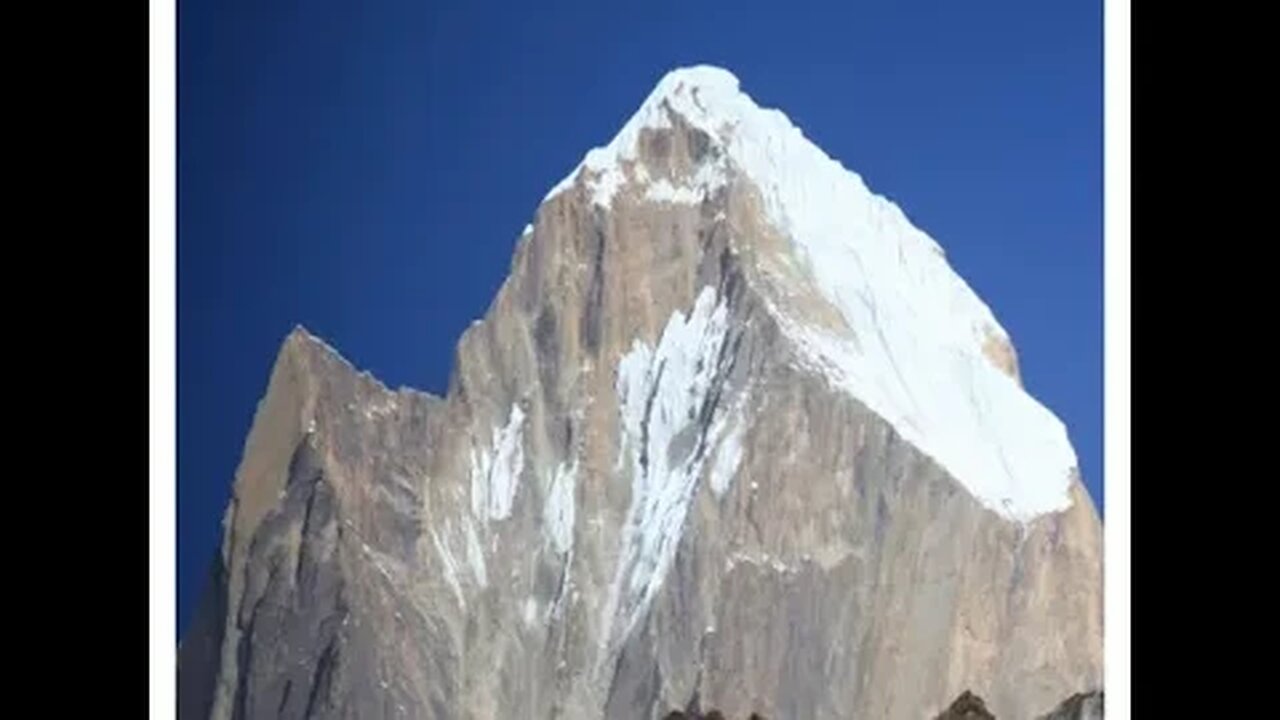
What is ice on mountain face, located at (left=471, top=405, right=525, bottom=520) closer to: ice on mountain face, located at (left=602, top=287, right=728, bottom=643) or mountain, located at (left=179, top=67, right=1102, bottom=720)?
mountain, located at (left=179, top=67, right=1102, bottom=720)

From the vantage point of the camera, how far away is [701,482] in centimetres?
604

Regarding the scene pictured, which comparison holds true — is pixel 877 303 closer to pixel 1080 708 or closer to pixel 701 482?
pixel 701 482

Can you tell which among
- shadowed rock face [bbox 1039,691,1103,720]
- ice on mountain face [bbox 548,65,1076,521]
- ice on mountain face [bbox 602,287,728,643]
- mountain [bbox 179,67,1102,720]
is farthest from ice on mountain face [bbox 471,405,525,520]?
shadowed rock face [bbox 1039,691,1103,720]

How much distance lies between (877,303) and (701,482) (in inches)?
18.9

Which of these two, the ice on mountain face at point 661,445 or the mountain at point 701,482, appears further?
the ice on mountain face at point 661,445

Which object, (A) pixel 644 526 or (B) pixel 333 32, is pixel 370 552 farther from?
(B) pixel 333 32

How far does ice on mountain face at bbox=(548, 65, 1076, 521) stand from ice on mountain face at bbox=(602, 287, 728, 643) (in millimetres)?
179

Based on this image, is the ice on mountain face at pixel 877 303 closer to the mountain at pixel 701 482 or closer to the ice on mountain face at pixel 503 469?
the mountain at pixel 701 482

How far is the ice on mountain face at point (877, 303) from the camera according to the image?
5.85 meters

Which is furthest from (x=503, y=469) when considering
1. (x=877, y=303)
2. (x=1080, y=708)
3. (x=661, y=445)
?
(x=1080, y=708)

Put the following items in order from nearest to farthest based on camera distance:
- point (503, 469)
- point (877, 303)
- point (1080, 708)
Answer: point (1080, 708) < point (877, 303) < point (503, 469)

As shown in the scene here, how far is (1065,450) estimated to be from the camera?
5758 millimetres

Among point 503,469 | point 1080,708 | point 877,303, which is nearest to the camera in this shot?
point 1080,708

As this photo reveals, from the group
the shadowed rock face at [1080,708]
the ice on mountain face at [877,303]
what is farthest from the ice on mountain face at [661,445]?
the shadowed rock face at [1080,708]
